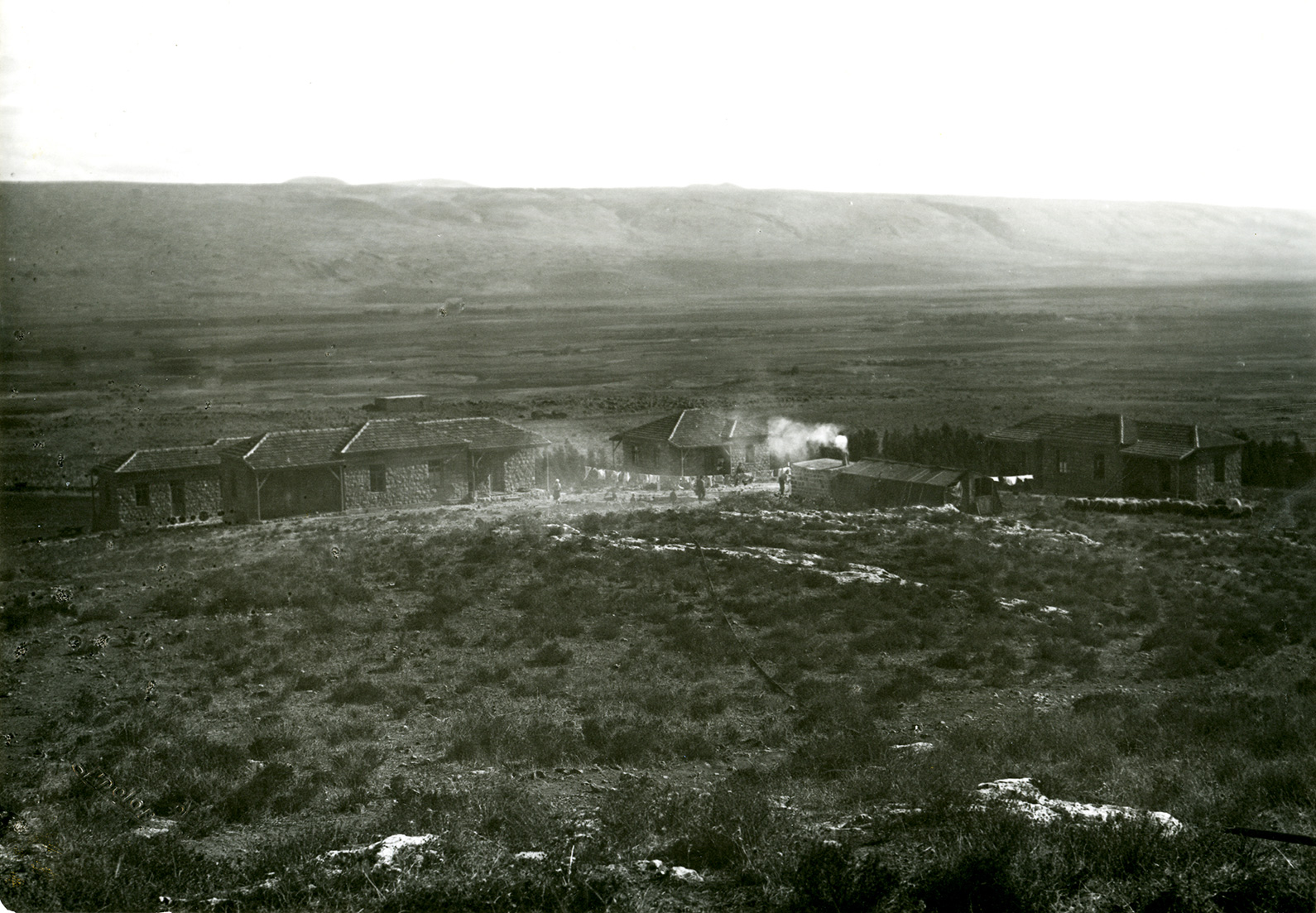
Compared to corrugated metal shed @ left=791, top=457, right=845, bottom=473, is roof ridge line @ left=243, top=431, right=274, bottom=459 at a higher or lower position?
higher

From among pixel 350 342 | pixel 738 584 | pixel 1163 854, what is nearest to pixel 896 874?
pixel 1163 854

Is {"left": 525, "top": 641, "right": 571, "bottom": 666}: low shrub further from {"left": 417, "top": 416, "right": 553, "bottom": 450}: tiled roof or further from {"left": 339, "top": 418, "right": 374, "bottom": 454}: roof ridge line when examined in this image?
{"left": 339, "top": 418, "right": 374, "bottom": 454}: roof ridge line

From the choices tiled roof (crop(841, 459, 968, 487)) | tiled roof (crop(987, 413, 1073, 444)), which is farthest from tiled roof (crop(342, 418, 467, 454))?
tiled roof (crop(987, 413, 1073, 444))

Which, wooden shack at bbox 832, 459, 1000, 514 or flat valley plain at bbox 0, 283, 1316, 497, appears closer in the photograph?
flat valley plain at bbox 0, 283, 1316, 497

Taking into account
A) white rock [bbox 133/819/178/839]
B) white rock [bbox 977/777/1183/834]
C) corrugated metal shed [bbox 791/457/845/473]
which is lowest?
white rock [bbox 133/819/178/839]

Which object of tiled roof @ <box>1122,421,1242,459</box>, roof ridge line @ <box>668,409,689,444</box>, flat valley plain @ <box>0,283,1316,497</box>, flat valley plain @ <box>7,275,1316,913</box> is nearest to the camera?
flat valley plain @ <box>7,275,1316,913</box>

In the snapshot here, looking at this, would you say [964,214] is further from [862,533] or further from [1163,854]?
[1163,854]

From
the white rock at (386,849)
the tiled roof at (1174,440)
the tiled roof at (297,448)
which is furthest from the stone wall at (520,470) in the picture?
the tiled roof at (1174,440)
